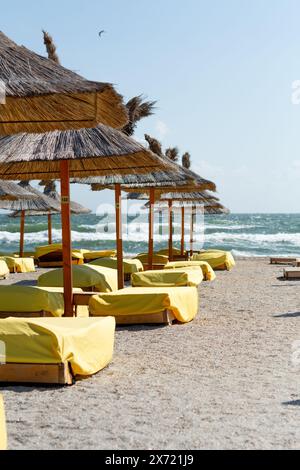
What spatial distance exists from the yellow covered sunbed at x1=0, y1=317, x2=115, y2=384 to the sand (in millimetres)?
90

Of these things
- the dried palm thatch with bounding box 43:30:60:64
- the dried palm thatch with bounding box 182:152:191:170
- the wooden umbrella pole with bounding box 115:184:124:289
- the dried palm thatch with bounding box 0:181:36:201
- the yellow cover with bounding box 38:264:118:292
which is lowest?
the yellow cover with bounding box 38:264:118:292

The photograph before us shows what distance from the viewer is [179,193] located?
13656 mm

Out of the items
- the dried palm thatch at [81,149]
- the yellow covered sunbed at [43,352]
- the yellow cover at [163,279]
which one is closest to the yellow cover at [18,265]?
the yellow cover at [163,279]

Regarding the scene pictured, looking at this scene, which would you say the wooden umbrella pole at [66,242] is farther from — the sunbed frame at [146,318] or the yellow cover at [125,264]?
the yellow cover at [125,264]

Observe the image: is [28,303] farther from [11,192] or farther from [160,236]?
[160,236]

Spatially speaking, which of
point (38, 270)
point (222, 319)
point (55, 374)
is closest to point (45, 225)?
point (38, 270)

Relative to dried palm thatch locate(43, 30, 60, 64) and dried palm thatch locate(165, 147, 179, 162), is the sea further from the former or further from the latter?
dried palm thatch locate(43, 30, 60, 64)

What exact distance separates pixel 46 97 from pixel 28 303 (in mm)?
2542

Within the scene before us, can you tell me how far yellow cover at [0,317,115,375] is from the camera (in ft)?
14.2

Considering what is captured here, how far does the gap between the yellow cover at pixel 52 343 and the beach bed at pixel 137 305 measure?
73.7 inches

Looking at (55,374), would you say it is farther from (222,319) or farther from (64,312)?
(222,319)

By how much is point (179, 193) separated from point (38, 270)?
3.83 metres

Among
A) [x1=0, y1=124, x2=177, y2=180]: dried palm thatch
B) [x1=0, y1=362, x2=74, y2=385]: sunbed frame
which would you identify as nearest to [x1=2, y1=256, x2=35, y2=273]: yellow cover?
[x1=0, y1=124, x2=177, y2=180]: dried palm thatch

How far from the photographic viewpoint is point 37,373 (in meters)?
4.39
